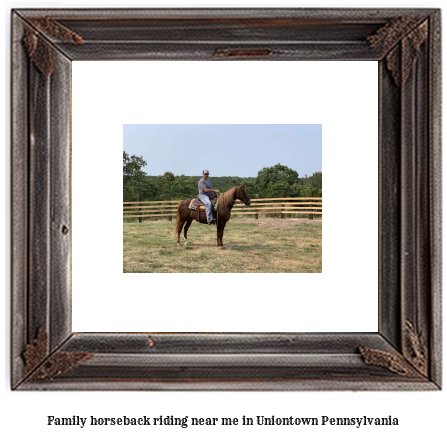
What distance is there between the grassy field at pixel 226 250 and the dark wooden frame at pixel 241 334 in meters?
0.40

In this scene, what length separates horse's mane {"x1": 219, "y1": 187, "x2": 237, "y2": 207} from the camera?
251 cm

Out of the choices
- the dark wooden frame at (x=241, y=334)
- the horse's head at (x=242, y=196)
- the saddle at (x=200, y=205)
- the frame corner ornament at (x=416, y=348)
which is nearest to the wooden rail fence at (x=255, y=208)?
the horse's head at (x=242, y=196)

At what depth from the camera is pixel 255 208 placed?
8.64 feet

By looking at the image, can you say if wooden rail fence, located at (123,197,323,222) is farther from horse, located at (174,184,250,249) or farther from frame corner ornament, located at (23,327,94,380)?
frame corner ornament, located at (23,327,94,380)

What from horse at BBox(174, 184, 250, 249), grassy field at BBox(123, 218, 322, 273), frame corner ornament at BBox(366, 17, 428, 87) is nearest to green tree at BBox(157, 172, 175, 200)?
horse at BBox(174, 184, 250, 249)

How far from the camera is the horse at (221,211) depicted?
2357mm

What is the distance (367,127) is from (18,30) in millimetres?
1892

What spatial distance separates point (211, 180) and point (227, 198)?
0.65ft

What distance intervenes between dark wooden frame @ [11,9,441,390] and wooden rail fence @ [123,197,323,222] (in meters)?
0.42

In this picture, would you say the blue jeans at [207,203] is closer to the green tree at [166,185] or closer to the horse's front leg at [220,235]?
the horse's front leg at [220,235]

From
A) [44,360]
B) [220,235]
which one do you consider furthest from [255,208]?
[44,360]
